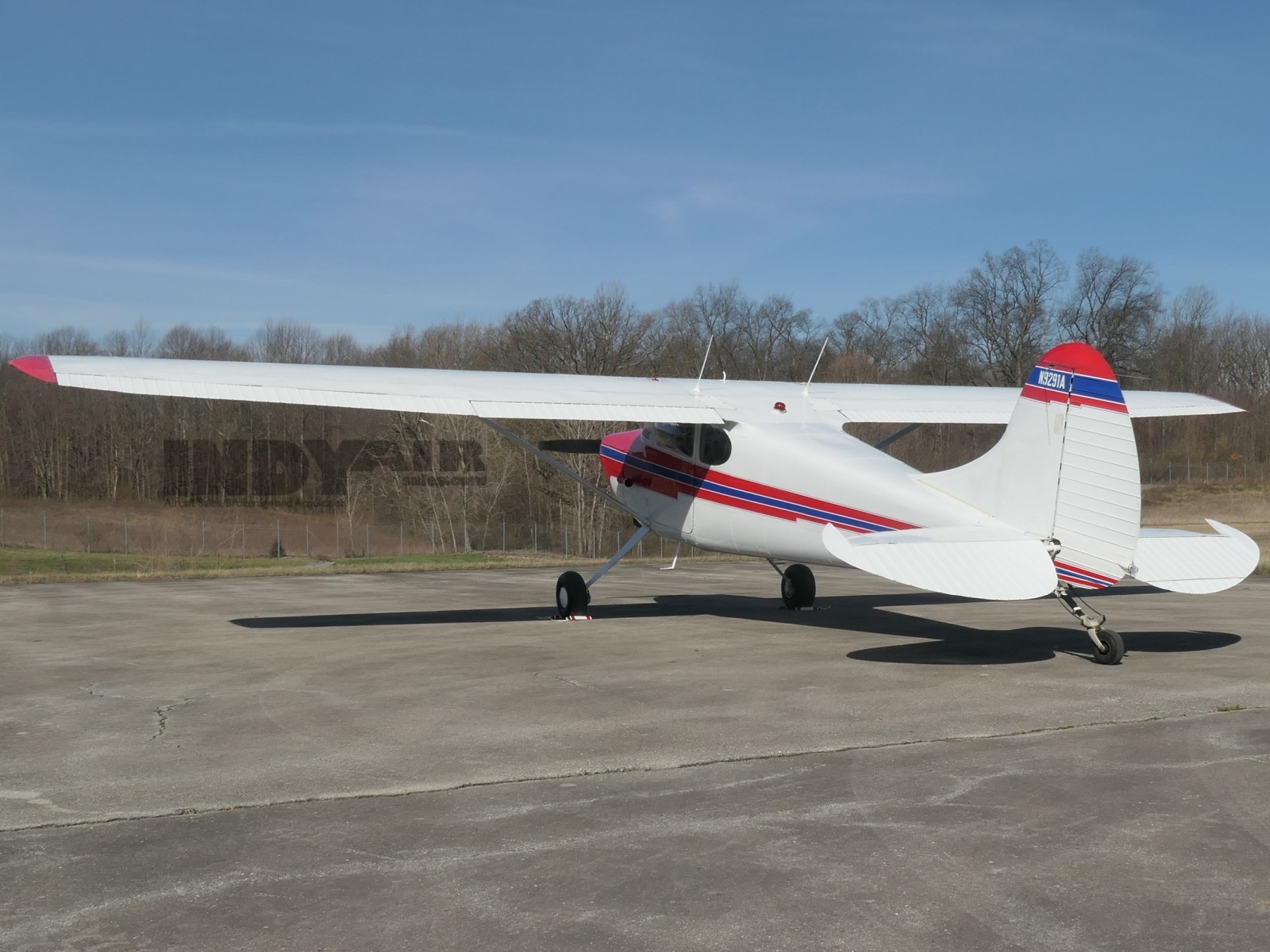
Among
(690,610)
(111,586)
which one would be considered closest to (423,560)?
(111,586)

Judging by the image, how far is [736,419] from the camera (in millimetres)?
12492

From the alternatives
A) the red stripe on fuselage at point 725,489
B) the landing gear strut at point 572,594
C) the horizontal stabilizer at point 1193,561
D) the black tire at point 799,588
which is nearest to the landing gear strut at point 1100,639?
the horizontal stabilizer at point 1193,561

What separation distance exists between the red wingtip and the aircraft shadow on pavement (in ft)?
11.5

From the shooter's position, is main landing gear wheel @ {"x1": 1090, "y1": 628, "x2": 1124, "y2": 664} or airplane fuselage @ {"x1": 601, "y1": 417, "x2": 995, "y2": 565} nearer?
main landing gear wheel @ {"x1": 1090, "y1": 628, "x2": 1124, "y2": 664}

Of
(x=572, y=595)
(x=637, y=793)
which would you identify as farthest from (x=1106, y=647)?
(x=572, y=595)

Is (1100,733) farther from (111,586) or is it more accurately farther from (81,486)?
(81,486)

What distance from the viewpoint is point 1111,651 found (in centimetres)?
931

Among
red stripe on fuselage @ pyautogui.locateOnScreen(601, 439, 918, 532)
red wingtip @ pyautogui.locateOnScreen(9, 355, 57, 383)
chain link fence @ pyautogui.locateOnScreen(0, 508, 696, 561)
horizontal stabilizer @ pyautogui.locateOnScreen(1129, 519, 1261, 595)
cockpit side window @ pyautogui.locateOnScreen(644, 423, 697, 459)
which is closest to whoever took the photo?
horizontal stabilizer @ pyautogui.locateOnScreen(1129, 519, 1261, 595)

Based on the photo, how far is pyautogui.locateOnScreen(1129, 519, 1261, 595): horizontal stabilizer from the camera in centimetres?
877

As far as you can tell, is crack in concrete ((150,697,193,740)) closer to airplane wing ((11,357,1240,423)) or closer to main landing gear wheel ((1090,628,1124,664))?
airplane wing ((11,357,1240,423))

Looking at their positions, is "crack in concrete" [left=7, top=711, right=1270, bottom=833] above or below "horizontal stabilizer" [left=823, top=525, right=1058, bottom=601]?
below

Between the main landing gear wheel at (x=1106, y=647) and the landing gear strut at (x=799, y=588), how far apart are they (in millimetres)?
4884

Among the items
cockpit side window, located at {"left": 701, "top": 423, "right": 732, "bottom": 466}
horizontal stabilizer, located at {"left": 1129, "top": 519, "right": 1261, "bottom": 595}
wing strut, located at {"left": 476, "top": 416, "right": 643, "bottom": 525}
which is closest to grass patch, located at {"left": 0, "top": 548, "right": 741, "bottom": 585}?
wing strut, located at {"left": 476, "top": 416, "right": 643, "bottom": 525}

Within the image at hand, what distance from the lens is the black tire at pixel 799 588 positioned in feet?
46.5
